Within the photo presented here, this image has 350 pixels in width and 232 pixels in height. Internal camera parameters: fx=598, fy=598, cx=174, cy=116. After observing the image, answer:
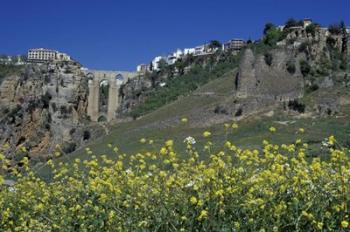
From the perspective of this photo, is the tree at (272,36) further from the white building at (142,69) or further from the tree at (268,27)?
the white building at (142,69)

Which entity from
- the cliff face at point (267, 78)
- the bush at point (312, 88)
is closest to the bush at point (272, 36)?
the cliff face at point (267, 78)

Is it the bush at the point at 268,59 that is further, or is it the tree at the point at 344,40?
the tree at the point at 344,40

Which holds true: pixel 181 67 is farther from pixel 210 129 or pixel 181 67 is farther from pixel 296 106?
pixel 296 106

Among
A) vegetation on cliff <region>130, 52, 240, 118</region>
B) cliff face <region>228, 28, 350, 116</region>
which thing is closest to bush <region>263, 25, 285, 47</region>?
vegetation on cliff <region>130, 52, 240, 118</region>

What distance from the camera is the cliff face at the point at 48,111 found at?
211 ft

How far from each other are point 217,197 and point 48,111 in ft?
204

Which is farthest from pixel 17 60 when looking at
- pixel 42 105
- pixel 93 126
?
pixel 93 126

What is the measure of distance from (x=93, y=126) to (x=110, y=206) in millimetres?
52146

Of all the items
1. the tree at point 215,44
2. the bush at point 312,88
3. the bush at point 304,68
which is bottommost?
the bush at point 312,88

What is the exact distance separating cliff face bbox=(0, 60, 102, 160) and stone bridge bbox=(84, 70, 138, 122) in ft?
34.3

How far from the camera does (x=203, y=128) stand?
41062mm

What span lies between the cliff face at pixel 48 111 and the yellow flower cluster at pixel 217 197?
2177 inches

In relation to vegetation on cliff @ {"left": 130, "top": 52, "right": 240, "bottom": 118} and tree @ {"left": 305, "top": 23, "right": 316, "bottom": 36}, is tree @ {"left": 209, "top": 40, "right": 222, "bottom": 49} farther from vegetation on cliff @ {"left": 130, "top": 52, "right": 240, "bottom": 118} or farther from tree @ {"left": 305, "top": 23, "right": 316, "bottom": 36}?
tree @ {"left": 305, "top": 23, "right": 316, "bottom": 36}

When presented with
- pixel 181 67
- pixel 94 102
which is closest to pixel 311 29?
pixel 181 67
